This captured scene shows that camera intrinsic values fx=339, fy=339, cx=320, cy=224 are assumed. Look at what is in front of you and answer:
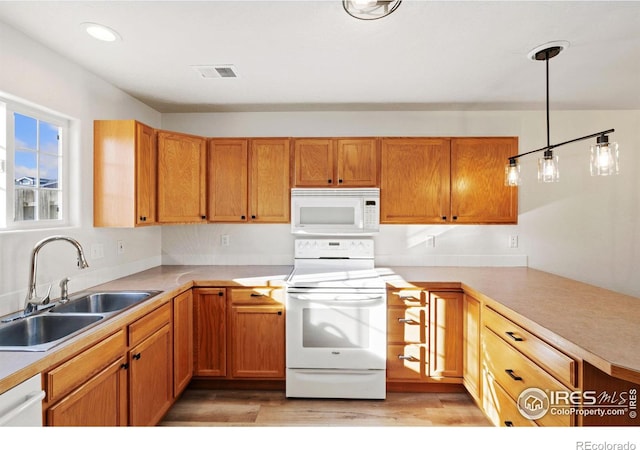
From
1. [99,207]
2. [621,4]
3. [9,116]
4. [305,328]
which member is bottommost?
[305,328]

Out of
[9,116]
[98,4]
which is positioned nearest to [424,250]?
[98,4]

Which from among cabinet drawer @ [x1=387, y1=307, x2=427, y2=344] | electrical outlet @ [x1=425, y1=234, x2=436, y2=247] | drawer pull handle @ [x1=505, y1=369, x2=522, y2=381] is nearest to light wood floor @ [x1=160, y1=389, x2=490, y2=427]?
cabinet drawer @ [x1=387, y1=307, x2=427, y2=344]

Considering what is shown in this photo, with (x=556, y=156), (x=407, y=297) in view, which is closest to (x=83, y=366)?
(x=407, y=297)

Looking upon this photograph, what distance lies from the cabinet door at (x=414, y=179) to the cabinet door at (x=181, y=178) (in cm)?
157

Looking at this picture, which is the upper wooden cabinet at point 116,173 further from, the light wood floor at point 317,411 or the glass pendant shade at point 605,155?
the glass pendant shade at point 605,155

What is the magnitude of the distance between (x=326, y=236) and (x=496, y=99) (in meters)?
1.81

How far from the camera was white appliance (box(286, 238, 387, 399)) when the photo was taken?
2.42 m

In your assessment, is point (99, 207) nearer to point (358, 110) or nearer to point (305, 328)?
point (305, 328)

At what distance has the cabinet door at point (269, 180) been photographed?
2990mm

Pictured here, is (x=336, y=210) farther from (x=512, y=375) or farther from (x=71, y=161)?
(x=71, y=161)

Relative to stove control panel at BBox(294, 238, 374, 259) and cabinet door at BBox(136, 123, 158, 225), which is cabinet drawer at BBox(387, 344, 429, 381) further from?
cabinet door at BBox(136, 123, 158, 225)

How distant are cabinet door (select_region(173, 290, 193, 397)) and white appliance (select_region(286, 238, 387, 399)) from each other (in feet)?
2.39

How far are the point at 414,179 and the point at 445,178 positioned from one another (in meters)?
0.27

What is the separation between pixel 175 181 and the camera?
8.89ft
